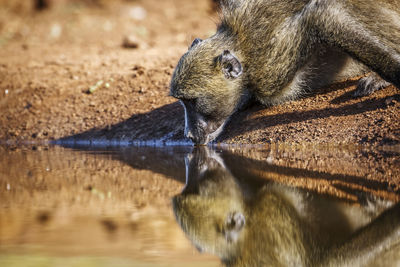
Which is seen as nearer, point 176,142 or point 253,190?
point 253,190

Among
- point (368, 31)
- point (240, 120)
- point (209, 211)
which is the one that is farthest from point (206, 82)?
point (209, 211)

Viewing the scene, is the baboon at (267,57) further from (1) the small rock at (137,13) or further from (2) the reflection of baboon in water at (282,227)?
(1) the small rock at (137,13)

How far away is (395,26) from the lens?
5.37m

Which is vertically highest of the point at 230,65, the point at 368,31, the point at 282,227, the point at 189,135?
the point at 368,31

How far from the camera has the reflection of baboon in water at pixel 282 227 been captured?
8.29ft

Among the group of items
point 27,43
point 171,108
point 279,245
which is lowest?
point 279,245

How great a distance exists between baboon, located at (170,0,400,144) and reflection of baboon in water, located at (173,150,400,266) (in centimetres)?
230

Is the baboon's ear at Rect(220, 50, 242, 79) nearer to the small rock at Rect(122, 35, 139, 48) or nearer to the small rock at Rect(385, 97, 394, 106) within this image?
the small rock at Rect(385, 97, 394, 106)

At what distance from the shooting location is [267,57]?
233 inches

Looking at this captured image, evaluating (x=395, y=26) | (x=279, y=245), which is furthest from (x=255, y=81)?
(x=279, y=245)

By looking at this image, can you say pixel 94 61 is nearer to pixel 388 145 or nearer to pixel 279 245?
pixel 388 145

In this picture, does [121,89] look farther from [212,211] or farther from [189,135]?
[212,211]

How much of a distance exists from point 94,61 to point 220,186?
5988 mm

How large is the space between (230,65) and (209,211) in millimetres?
2889
